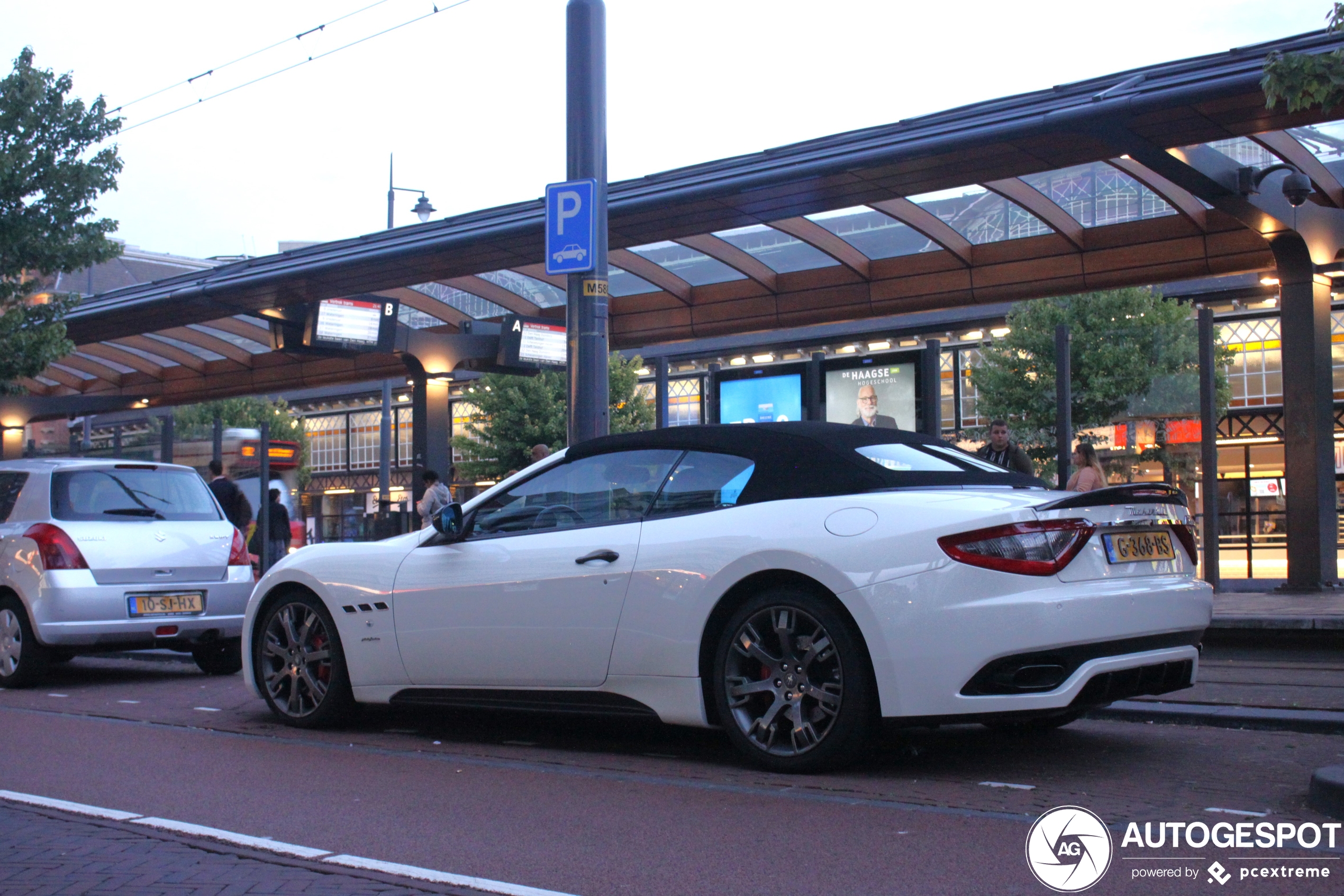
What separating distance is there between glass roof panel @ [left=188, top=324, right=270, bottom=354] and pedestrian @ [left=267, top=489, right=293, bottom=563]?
113 inches

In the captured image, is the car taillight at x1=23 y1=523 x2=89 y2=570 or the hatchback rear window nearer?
the car taillight at x1=23 y1=523 x2=89 y2=570

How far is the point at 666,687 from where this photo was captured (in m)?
5.64

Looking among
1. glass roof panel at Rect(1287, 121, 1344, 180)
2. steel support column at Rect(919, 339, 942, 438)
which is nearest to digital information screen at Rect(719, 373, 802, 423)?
steel support column at Rect(919, 339, 942, 438)

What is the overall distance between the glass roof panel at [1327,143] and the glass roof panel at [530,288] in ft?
28.2

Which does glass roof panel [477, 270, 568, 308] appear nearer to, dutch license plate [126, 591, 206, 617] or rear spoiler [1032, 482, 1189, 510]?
dutch license plate [126, 591, 206, 617]

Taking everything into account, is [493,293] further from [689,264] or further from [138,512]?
[138,512]

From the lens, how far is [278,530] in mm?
17875

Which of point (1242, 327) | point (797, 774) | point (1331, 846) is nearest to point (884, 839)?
point (797, 774)

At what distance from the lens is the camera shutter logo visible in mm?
3828

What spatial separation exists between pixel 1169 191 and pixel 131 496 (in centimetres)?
955

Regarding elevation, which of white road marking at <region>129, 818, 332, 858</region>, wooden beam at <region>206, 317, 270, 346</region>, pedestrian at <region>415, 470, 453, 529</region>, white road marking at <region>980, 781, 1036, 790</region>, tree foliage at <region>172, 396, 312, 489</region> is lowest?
white road marking at <region>129, 818, 332, 858</region>

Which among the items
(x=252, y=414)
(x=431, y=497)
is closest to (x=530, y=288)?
(x=431, y=497)

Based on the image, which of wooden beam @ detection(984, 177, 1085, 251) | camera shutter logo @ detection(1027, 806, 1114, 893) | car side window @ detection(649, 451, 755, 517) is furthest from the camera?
wooden beam @ detection(984, 177, 1085, 251)

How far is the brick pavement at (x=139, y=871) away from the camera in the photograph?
3920 mm
